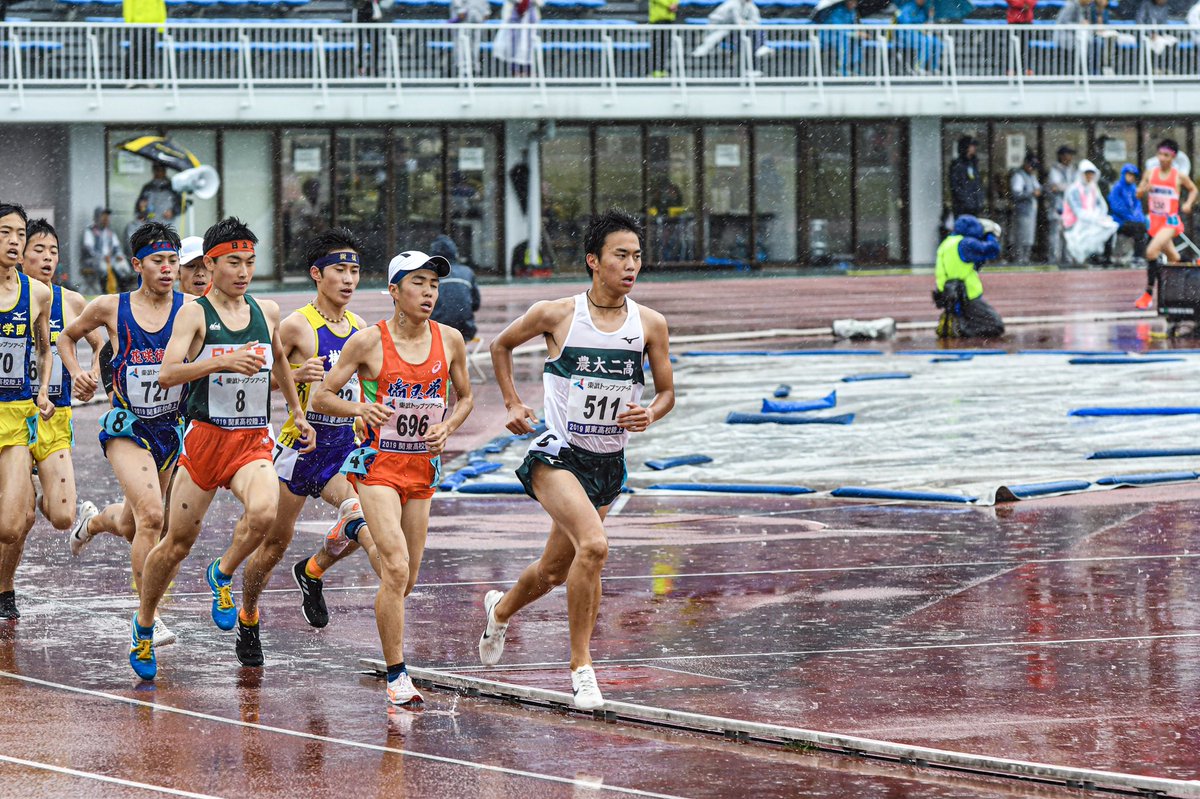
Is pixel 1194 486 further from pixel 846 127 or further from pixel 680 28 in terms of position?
pixel 846 127

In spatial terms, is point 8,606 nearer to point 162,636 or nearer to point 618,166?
point 162,636

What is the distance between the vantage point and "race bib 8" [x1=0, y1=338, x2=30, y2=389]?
986 cm

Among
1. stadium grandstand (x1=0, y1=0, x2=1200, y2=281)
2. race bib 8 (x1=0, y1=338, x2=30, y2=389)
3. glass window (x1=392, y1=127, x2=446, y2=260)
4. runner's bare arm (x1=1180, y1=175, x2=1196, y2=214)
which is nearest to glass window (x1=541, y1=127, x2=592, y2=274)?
stadium grandstand (x1=0, y1=0, x2=1200, y2=281)

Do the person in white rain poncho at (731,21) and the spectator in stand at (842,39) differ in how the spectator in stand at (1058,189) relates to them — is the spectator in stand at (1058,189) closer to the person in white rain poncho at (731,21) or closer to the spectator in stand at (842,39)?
the spectator in stand at (842,39)

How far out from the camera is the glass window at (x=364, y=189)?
3925 centimetres

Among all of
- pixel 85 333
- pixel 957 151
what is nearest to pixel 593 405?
pixel 85 333

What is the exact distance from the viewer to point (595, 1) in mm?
40531

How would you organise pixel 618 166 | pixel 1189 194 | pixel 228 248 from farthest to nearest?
1. pixel 618 166
2. pixel 1189 194
3. pixel 228 248

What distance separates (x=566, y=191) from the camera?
40.8 m

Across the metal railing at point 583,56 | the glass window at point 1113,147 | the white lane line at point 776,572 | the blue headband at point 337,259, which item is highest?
the metal railing at point 583,56

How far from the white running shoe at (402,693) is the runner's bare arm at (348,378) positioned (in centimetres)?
110

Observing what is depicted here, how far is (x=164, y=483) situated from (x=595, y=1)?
106 feet

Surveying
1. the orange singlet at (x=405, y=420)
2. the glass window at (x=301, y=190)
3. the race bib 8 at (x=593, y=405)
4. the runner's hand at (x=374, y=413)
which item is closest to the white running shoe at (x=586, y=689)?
the race bib 8 at (x=593, y=405)

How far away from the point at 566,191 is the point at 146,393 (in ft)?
105
